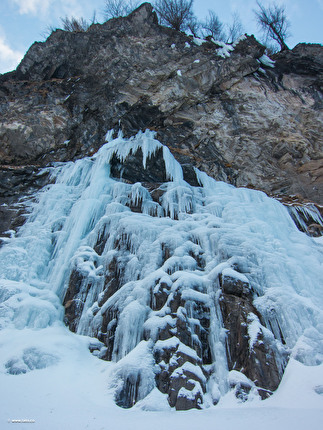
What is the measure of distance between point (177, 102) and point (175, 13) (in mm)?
9728

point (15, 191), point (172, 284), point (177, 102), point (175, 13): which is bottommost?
point (172, 284)

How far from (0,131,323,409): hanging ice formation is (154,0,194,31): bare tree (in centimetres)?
1439

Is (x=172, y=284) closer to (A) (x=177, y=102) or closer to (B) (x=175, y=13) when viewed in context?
(A) (x=177, y=102)

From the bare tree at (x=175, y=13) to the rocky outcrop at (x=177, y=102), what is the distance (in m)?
4.18

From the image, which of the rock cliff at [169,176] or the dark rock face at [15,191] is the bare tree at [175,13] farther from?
the dark rock face at [15,191]

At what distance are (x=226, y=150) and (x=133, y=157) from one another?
4.26 m

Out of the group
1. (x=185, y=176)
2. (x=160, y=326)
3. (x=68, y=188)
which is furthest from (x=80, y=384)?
(x=185, y=176)

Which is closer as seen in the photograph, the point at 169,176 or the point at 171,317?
the point at 171,317

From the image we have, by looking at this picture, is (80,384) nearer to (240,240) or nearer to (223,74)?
(240,240)

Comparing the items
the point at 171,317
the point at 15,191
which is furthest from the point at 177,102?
the point at 171,317

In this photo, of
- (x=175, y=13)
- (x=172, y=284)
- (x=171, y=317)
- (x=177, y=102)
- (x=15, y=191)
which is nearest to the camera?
(x=171, y=317)

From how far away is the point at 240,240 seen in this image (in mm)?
6699

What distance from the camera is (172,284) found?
597cm

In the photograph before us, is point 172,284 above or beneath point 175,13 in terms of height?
beneath
